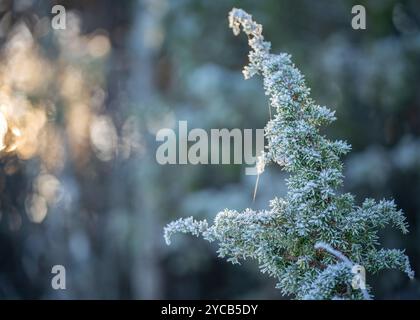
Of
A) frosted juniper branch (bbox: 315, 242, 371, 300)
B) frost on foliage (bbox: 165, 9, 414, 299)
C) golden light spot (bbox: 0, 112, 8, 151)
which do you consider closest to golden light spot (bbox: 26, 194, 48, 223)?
golden light spot (bbox: 0, 112, 8, 151)

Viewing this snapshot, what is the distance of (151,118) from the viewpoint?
7.86 metres

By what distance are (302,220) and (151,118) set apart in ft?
20.1

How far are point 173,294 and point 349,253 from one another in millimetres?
7853

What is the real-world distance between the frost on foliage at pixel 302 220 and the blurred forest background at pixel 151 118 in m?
4.54

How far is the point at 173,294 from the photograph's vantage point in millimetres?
9500

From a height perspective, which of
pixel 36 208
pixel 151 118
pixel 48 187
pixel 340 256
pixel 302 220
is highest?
pixel 151 118

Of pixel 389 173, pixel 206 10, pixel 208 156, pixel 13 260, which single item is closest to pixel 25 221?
pixel 13 260

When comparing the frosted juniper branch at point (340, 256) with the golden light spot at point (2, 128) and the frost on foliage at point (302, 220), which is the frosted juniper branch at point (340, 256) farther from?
the golden light spot at point (2, 128)

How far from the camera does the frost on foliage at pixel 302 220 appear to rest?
6.11 ft

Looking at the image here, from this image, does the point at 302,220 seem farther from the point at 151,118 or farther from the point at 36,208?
the point at 151,118

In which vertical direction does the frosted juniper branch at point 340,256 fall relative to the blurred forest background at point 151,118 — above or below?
below

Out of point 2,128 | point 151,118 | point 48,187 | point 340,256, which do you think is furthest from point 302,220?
point 151,118

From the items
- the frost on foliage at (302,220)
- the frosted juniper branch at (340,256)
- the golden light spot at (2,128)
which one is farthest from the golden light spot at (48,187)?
the frosted juniper branch at (340,256)
